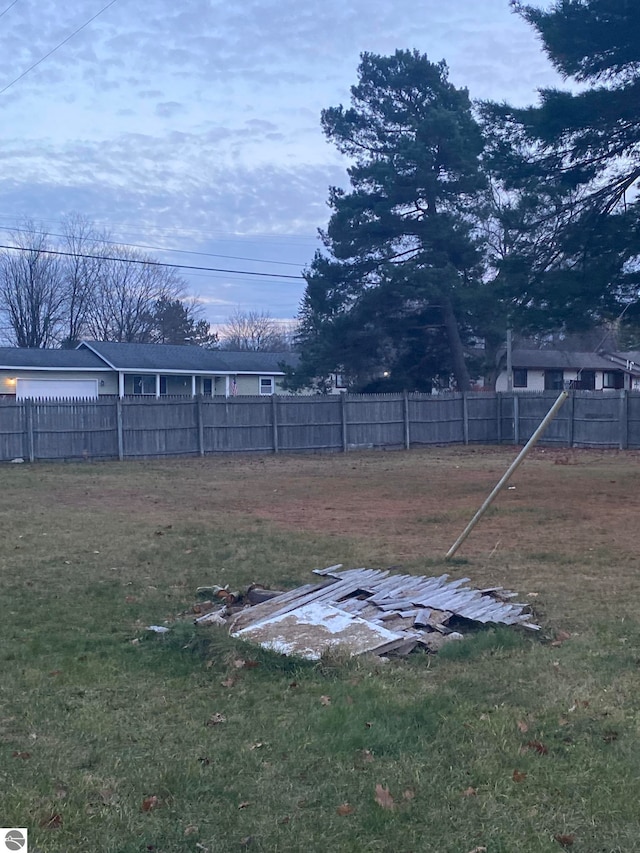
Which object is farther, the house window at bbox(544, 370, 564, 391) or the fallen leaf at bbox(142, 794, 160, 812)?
the house window at bbox(544, 370, 564, 391)

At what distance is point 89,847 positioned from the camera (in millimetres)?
3266

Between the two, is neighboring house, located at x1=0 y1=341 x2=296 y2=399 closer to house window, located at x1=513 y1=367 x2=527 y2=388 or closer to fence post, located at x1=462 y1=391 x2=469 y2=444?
fence post, located at x1=462 y1=391 x2=469 y2=444

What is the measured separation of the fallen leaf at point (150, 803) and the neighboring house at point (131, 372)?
28.4 meters

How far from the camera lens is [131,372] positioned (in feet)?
123

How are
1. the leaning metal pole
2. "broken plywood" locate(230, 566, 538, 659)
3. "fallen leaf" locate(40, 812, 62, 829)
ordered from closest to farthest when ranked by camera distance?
1. "fallen leaf" locate(40, 812, 62, 829)
2. "broken plywood" locate(230, 566, 538, 659)
3. the leaning metal pole

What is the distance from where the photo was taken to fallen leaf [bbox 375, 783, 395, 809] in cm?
356

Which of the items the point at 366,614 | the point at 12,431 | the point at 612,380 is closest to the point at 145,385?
the point at 12,431

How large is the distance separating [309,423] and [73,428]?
6.92 m

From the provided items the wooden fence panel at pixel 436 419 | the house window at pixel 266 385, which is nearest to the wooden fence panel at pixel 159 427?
the wooden fence panel at pixel 436 419

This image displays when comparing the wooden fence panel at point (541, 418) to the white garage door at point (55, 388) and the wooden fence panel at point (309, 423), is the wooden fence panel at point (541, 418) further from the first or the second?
the white garage door at point (55, 388)

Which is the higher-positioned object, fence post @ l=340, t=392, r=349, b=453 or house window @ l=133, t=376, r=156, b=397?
house window @ l=133, t=376, r=156, b=397

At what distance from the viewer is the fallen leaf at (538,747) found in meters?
4.10

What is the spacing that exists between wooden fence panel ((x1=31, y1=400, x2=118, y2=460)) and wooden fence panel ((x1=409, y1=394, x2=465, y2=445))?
9.45 meters

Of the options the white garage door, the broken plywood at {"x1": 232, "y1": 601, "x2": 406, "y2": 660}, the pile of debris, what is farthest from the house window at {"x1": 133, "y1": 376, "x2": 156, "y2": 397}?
the broken plywood at {"x1": 232, "y1": 601, "x2": 406, "y2": 660}
